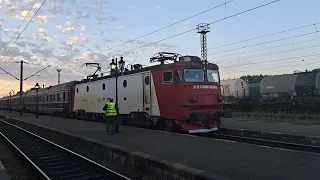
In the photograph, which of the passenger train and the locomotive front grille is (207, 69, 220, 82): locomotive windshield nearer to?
the passenger train

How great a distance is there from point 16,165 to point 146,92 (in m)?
7.45

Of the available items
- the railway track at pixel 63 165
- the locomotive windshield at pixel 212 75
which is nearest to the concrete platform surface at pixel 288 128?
the locomotive windshield at pixel 212 75

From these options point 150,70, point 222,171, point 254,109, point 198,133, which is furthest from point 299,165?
point 254,109

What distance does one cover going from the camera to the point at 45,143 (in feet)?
53.0

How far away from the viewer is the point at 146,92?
56.2 ft

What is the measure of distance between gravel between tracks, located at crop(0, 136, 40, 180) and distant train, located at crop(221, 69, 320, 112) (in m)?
13.9

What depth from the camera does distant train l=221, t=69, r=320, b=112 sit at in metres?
27.2

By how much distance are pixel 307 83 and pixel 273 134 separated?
49.2 feet

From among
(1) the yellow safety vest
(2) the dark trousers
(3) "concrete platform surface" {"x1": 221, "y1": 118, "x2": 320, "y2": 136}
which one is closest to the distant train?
(3) "concrete platform surface" {"x1": 221, "y1": 118, "x2": 320, "y2": 136}

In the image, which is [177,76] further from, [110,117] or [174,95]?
[110,117]

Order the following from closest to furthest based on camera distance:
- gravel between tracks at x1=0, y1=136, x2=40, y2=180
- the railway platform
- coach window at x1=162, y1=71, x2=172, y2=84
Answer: the railway platform
gravel between tracks at x1=0, y1=136, x2=40, y2=180
coach window at x1=162, y1=71, x2=172, y2=84

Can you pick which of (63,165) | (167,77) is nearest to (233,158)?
(63,165)

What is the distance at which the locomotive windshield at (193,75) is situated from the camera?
15.3 metres

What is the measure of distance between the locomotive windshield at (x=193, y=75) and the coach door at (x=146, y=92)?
230cm
